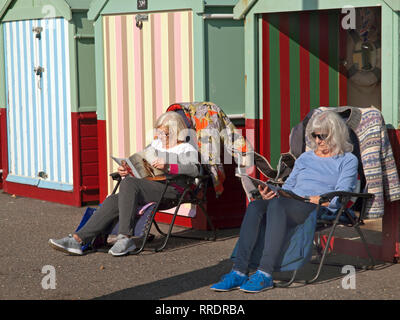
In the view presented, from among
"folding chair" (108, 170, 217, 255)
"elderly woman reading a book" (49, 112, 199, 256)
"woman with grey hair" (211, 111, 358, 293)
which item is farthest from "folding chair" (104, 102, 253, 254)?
"woman with grey hair" (211, 111, 358, 293)

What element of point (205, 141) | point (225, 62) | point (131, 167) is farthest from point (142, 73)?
point (131, 167)

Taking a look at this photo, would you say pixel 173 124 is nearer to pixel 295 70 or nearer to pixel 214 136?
pixel 214 136

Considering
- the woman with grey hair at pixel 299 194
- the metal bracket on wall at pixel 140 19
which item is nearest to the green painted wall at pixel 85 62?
the metal bracket on wall at pixel 140 19

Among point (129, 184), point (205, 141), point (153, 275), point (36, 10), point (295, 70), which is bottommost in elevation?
point (153, 275)

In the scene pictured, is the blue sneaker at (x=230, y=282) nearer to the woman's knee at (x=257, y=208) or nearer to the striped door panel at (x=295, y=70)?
the woman's knee at (x=257, y=208)

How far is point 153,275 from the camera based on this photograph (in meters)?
6.78

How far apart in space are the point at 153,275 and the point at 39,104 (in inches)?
175

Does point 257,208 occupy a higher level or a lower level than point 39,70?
lower

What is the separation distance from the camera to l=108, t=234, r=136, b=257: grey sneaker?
7.36m

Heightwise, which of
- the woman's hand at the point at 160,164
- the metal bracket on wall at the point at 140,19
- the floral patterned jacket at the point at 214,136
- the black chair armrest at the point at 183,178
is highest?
the metal bracket on wall at the point at 140,19

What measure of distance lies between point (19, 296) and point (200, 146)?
2.42 m

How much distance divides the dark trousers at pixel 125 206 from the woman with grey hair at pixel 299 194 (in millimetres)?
1261

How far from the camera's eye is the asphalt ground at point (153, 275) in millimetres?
6137
